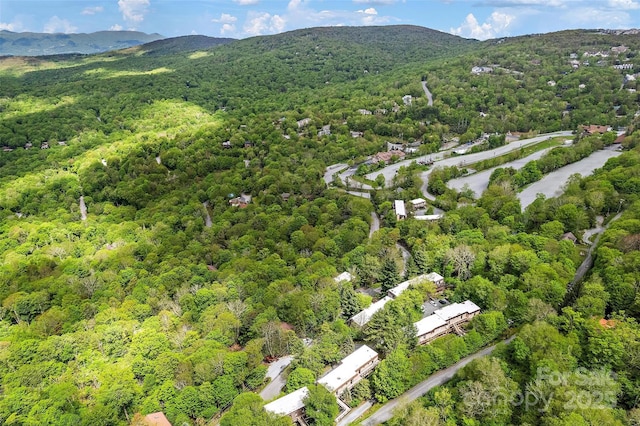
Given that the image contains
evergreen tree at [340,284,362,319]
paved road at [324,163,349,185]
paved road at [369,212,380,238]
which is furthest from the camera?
paved road at [324,163,349,185]

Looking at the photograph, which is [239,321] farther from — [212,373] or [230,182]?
[230,182]

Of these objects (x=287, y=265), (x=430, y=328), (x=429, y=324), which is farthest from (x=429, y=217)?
(x=430, y=328)

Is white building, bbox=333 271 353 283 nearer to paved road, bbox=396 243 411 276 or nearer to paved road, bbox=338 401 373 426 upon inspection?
paved road, bbox=396 243 411 276

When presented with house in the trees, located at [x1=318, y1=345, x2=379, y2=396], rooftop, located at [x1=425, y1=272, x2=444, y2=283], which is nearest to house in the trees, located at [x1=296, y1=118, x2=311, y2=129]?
rooftop, located at [x1=425, y1=272, x2=444, y2=283]

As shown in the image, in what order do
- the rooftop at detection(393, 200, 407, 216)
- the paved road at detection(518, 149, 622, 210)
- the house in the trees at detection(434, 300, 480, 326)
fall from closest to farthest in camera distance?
1. the house in the trees at detection(434, 300, 480, 326)
2. the rooftop at detection(393, 200, 407, 216)
3. the paved road at detection(518, 149, 622, 210)

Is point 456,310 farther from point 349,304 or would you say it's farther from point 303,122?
point 303,122

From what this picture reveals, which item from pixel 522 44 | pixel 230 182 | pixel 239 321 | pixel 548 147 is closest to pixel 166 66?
pixel 230 182

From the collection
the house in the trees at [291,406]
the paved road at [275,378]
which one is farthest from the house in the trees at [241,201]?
the house in the trees at [291,406]
